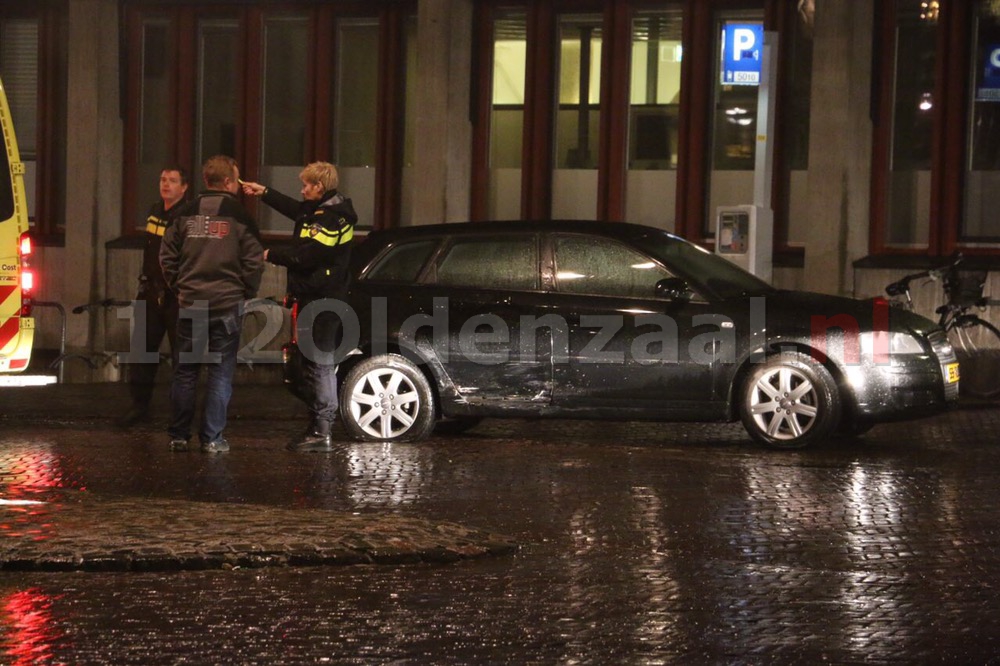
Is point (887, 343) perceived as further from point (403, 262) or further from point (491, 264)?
point (403, 262)

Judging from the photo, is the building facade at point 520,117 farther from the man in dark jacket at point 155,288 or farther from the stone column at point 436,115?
the man in dark jacket at point 155,288

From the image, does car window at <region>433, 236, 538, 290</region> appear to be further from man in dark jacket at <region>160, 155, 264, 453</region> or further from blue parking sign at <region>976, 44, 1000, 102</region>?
blue parking sign at <region>976, 44, 1000, 102</region>

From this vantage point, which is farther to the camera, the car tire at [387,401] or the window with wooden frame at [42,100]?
the window with wooden frame at [42,100]

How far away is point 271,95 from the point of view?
20.0m

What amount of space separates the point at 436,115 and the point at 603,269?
292 inches

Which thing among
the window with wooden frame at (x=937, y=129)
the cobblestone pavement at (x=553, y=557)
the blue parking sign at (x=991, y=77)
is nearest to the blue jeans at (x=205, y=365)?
the cobblestone pavement at (x=553, y=557)

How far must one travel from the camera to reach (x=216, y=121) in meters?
20.2

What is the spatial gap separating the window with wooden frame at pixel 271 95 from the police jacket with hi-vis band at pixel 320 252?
326 inches

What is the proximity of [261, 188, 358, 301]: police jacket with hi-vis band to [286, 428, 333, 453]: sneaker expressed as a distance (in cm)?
87

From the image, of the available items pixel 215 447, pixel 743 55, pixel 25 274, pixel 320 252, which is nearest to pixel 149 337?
pixel 25 274

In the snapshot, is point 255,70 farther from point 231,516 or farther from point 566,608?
point 566,608

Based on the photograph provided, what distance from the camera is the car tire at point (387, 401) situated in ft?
38.9

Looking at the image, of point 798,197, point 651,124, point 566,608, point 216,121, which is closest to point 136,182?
point 216,121

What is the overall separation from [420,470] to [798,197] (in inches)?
352
